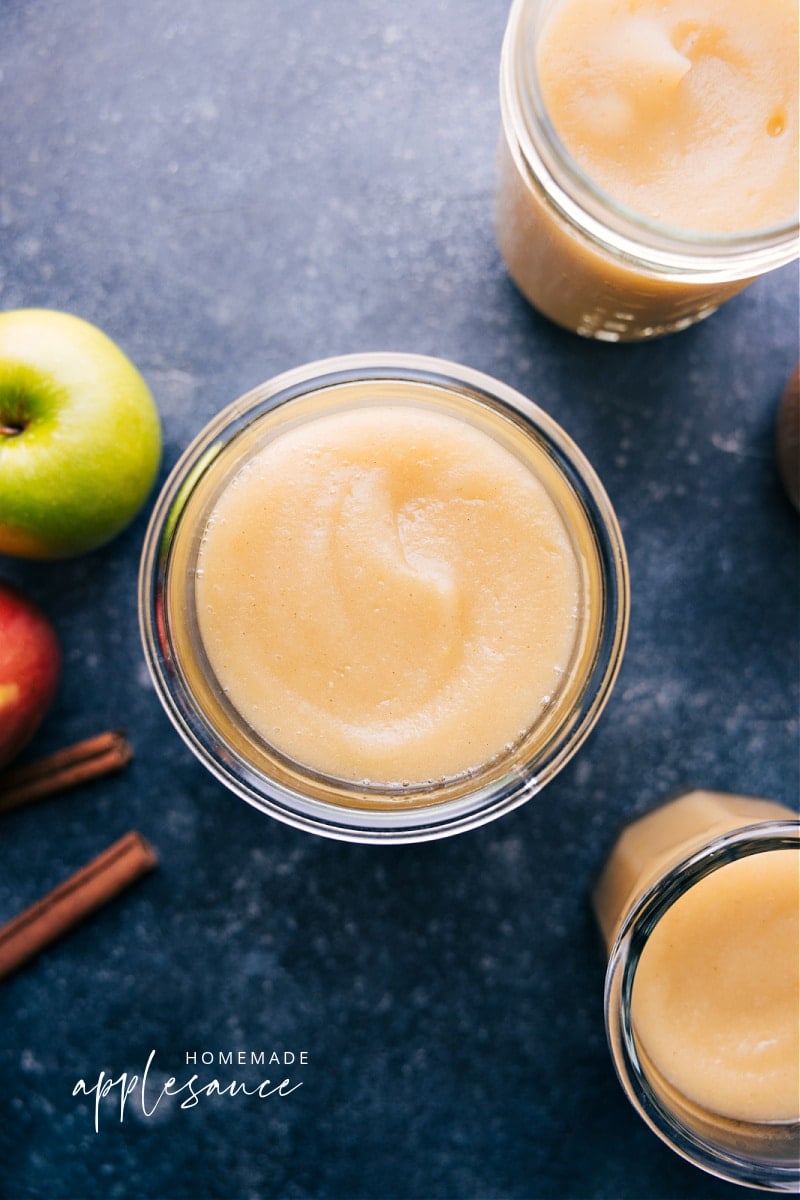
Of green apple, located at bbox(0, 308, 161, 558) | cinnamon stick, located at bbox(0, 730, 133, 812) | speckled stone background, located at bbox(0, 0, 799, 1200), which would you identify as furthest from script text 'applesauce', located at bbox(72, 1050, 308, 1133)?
green apple, located at bbox(0, 308, 161, 558)

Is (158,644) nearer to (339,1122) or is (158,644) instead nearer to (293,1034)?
(293,1034)

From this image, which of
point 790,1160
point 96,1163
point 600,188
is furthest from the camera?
point 96,1163

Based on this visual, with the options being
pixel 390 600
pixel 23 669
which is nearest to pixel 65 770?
pixel 23 669

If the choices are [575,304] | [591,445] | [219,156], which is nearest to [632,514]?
[591,445]

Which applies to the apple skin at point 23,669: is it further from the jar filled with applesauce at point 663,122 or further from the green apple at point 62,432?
the jar filled with applesauce at point 663,122

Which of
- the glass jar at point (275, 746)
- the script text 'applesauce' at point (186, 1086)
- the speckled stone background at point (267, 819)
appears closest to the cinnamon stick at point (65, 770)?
the speckled stone background at point (267, 819)

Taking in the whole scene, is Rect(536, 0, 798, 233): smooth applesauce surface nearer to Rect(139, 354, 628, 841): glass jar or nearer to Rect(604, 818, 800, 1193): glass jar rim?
Rect(139, 354, 628, 841): glass jar
